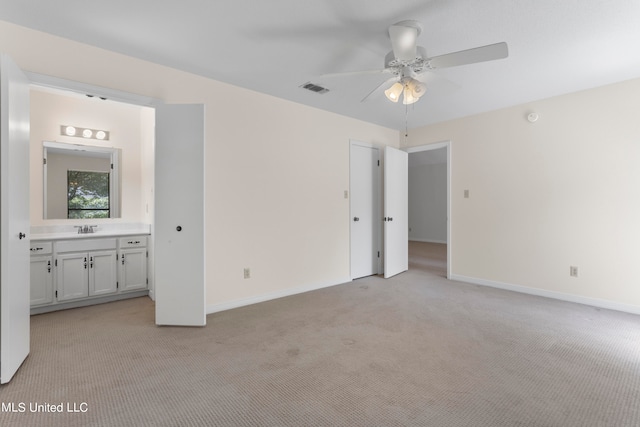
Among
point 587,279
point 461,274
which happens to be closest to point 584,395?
point 587,279

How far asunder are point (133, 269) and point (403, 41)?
3.97 meters

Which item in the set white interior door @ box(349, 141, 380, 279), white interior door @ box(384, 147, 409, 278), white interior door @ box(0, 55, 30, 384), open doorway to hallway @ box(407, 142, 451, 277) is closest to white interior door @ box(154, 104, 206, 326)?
white interior door @ box(0, 55, 30, 384)

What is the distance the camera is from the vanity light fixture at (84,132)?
377 cm

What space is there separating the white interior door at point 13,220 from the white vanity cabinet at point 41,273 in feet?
4.03

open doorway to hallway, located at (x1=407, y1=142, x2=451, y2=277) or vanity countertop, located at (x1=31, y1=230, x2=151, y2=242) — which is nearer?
vanity countertop, located at (x1=31, y1=230, x2=151, y2=242)

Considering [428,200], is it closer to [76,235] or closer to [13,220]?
[76,235]

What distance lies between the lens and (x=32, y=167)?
3576mm

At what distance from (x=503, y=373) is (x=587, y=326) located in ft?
5.14

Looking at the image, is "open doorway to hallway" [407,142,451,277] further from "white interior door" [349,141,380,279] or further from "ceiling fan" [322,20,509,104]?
"ceiling fan" [322,20,509,104]

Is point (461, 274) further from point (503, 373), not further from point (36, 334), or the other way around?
point (36, 334)

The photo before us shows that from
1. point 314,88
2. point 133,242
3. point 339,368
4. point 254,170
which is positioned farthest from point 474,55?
point 133,242

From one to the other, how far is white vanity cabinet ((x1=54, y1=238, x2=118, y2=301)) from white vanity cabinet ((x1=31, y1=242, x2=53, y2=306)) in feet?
0.20

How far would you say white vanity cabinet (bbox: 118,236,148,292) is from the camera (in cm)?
371

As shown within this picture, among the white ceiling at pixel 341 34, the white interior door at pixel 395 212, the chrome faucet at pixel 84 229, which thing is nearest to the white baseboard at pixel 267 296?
the white interior door at pixel 395 212
